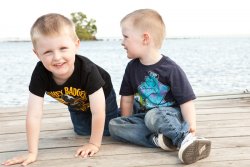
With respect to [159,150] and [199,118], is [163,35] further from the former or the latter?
[199,118]

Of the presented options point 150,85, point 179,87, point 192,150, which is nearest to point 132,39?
point 150,85

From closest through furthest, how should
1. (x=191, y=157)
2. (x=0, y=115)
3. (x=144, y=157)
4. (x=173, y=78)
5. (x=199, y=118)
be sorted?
(x=191, y=157) → (x=144, y=157) → (x=173, y=78) → (x=199, y=118) → (x=0, y=115)

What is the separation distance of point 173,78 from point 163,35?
1.00ft

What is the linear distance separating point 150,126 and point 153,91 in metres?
0.24

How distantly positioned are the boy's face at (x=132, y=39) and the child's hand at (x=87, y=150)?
64cm

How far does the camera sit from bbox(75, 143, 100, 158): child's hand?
2379 millimetres

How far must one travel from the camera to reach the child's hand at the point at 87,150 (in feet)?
7.80

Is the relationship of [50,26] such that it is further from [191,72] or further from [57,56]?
[191,72]

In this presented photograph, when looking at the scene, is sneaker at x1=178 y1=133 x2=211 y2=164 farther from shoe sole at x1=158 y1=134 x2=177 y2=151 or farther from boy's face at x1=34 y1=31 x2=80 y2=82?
boy's face at x1=34 y1=31 x2=80 y2=82

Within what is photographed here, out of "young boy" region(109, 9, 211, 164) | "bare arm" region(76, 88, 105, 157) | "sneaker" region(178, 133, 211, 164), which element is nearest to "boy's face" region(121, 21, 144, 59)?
"young boy" region(109, 9, 211, 164)

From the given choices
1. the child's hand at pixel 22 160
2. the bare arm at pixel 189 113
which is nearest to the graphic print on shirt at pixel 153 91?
the bare arm at pixel 189 113

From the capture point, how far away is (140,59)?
2.70 meters

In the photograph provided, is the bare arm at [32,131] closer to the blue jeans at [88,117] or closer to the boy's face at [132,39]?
the blue jeans at [88,117]

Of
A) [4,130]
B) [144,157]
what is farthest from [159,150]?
[4,130]
